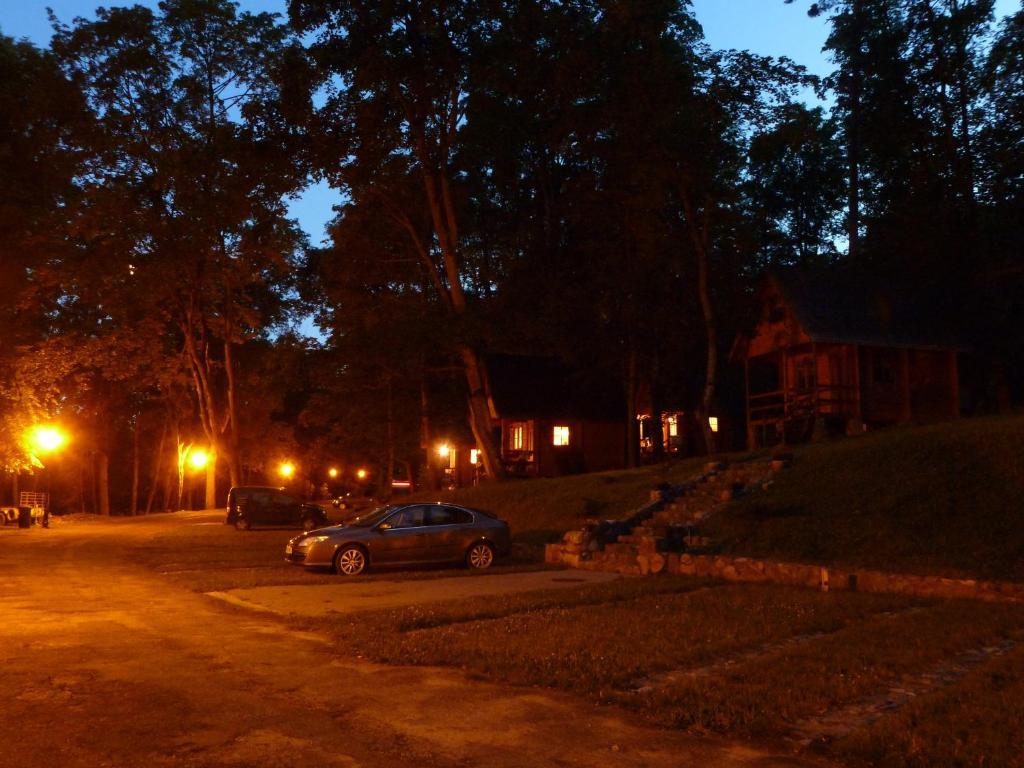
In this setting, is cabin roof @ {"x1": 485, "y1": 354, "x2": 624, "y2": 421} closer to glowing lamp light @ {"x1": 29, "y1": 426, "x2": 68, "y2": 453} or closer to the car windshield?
glowing lamp light @ {"x1": 29, "y1": 426, "x2": 68, "y2": 453}

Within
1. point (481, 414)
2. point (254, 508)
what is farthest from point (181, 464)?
point (481, 414)

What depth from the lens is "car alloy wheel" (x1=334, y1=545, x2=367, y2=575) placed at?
1761 cm

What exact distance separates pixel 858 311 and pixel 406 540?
18.6 meters

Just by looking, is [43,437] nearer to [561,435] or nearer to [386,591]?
[561,435]

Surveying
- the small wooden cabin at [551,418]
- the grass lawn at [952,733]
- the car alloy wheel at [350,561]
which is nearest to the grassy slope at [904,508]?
the grass lawn at [952,733]

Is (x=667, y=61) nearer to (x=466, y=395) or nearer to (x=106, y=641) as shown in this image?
(x=466, y=395)

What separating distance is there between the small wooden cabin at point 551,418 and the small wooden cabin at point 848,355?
10726 mm

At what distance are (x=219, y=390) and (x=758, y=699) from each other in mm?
51736

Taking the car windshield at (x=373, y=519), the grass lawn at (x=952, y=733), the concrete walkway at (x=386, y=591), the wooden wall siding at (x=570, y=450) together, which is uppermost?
the wooden wall siding at (x=570, y=450)

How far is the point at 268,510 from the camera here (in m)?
34.1

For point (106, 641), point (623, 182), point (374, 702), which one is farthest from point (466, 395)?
point (374, 702)

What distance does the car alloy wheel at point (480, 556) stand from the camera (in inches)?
734

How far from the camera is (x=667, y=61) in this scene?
94.8ft

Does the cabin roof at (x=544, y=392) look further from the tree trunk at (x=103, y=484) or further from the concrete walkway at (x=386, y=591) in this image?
the tree trunk at (x=103, y=484)
